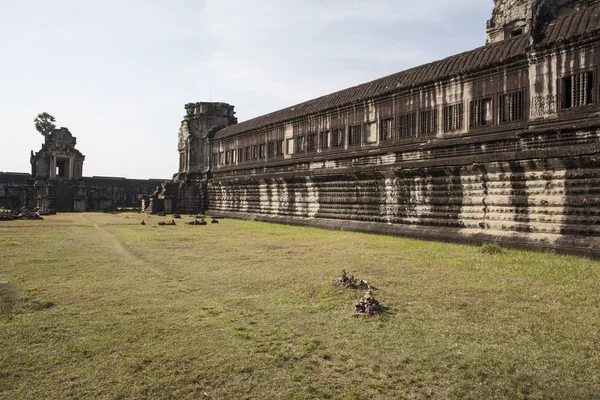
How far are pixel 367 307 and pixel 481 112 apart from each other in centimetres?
1061

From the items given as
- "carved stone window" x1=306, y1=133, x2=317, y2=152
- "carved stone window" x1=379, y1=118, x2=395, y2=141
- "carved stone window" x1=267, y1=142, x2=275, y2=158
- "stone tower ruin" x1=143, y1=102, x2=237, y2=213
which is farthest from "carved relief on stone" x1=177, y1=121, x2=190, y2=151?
"carved stone window" x1=379, y1=118, x2=395, y2=141

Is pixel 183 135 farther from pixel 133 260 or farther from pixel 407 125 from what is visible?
pixel 133 260

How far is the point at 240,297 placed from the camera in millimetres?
6457

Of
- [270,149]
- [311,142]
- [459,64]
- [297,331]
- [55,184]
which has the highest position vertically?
[459,64]

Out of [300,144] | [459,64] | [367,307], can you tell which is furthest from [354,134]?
[367,307]

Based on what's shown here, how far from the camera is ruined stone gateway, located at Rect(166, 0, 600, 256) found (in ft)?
34.5

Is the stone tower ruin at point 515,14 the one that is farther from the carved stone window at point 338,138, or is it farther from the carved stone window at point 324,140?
the carved stone window at point 324,140

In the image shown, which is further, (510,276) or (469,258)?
(469,258)

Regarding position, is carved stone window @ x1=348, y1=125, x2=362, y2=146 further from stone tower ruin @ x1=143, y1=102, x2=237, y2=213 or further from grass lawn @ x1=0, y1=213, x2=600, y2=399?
stone tower ruin @ x1=143, y1=102, x2=237, y2=213

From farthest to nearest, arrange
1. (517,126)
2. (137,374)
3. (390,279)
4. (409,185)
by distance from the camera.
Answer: (409,185)
(517,126)
(390,279)
(137,374)

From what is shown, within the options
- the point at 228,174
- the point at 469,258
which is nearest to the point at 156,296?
the point at 469,258

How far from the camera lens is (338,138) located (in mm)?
20328

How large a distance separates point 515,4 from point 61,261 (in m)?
20.2

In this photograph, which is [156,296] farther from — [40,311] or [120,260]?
[120,260]
